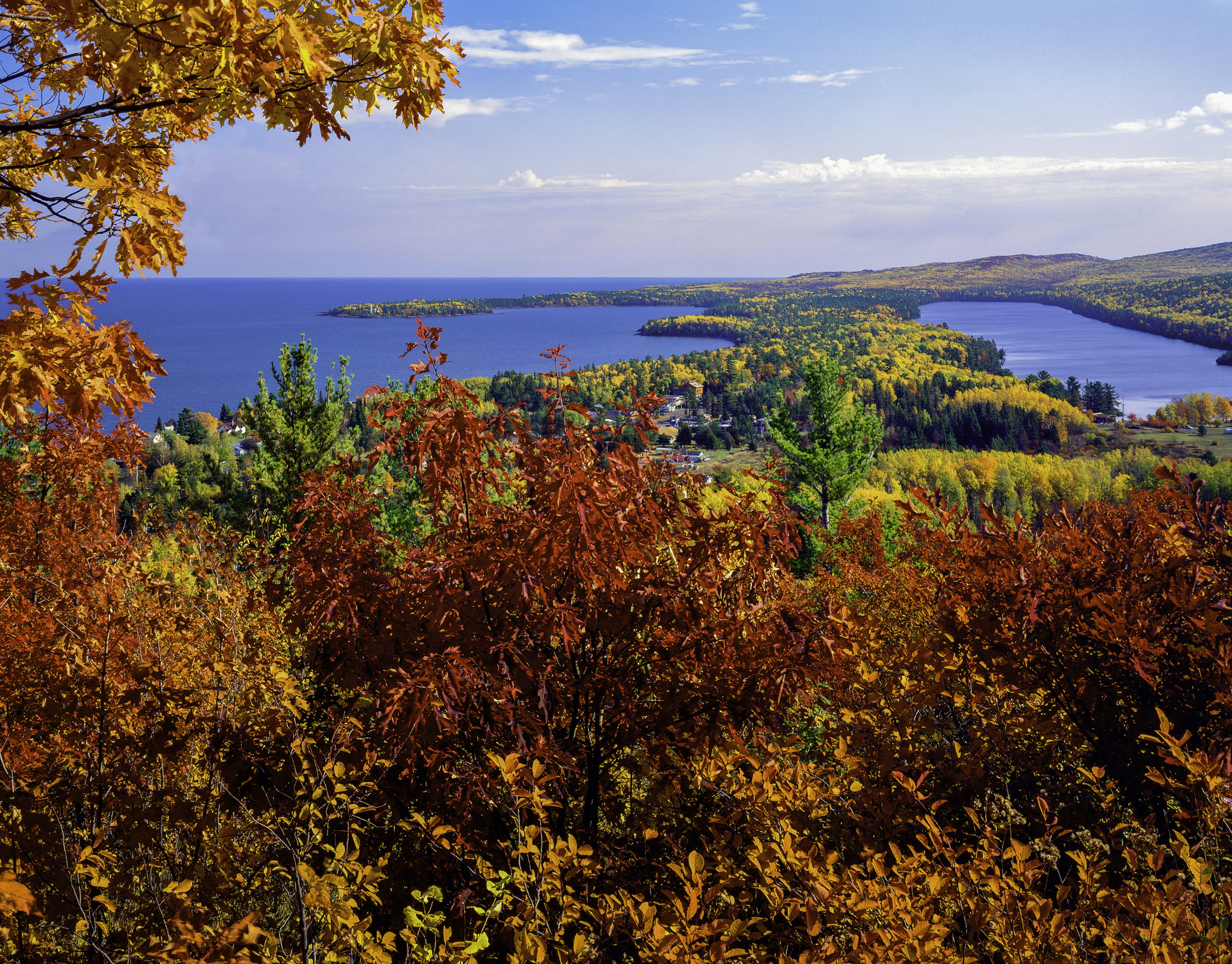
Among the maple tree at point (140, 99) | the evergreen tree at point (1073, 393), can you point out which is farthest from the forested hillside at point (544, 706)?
the evergreen tree at point (1073, 393)

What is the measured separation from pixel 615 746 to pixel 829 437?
22.5 metres

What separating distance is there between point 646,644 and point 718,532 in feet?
2.20

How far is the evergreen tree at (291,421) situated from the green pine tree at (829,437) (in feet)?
46.3

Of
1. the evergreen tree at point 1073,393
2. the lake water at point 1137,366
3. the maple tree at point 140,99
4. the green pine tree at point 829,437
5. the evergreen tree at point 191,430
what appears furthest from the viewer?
the lake water at point 1137,366

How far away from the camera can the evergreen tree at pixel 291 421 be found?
752 inches

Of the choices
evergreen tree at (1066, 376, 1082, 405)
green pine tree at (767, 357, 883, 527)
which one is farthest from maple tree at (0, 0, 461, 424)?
evergreen tree at (1066, 376, 1082, 405)

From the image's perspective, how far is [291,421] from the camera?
Result: 19531 millimetres

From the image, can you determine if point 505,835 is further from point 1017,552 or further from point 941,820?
point 1017,552

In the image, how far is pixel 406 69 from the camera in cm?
307

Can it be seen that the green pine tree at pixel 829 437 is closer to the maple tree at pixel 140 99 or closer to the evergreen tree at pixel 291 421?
the evergreen tree at pixel 291 421

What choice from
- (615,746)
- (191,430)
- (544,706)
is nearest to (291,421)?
(615,746)

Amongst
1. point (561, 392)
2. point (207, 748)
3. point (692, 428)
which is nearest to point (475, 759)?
Result: point (207, 748)

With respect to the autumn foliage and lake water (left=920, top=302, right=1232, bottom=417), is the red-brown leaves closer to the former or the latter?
the autumn foliage

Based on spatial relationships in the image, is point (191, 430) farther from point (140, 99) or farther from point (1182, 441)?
point (1182, 441)
